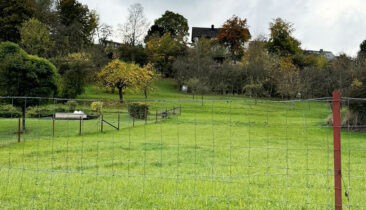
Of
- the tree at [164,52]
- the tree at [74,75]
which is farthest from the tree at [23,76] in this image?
the tree at [164,52]

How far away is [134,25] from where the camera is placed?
58.8 m

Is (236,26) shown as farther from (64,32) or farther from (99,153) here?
(99,153)

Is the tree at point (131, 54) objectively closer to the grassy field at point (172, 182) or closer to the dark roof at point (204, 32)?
the dark roof at point (204, 32)

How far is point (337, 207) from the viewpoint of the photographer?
355 cm

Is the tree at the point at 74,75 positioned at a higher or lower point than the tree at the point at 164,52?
lower

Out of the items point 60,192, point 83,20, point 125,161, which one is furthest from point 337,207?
point 83,20

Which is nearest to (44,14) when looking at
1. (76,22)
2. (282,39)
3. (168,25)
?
(76,22)

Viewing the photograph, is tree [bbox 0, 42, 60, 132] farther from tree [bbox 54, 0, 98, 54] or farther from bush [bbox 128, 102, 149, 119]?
tree [bbox 54, 0, 98, 54]

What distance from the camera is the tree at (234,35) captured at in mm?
57625

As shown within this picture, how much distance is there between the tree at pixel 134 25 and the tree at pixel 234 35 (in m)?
15.9

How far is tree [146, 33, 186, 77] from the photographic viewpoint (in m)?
53.8

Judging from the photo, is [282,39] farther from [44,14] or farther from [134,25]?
[44,14]

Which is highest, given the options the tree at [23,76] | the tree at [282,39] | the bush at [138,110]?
the tree at [282,39]

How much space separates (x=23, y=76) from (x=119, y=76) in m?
17.6
